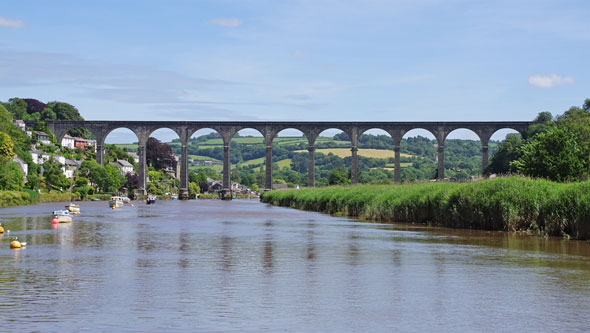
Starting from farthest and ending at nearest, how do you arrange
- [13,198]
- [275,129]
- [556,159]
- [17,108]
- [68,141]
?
[68,141] < [17,108] < [275,129] < [13,198] < [556,159]

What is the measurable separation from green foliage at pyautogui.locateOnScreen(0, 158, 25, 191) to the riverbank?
1458 millimetres

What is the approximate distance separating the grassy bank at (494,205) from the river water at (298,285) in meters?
1.52

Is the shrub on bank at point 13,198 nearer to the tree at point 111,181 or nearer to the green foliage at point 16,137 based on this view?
the green foliage at point 16,137

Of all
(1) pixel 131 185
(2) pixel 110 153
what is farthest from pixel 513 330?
(2) pixel 110 153

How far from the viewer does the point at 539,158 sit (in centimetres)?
4591

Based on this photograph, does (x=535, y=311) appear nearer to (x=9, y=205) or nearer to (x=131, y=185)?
(x=9, y=205)

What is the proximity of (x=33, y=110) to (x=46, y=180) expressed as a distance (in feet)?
223

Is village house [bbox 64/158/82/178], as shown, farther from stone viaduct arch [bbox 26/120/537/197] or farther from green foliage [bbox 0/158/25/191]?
green foliage [bbox 0/158/25/191]

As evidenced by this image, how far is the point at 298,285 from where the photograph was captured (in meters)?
17.2

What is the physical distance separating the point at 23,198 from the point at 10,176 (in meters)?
2.70

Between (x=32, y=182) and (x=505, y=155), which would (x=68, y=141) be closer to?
(x=32, y=182)

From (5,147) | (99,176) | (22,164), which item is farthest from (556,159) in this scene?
(99,176)

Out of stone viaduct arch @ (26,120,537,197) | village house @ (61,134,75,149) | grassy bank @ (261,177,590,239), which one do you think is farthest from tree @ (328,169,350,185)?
grassy bank @ (261,177,590,239)

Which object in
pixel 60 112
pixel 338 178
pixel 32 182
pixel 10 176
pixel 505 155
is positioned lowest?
pixel 32 182
